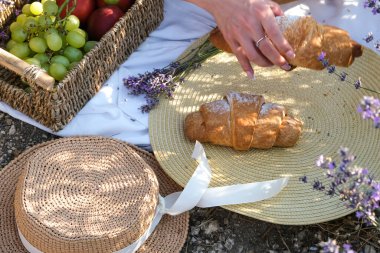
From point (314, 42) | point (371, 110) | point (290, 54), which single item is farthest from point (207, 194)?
point (371, 110)

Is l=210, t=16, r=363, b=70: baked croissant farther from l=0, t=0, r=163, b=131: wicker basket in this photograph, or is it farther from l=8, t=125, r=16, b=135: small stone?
l=8, t=125, r=16, b=135: small stone

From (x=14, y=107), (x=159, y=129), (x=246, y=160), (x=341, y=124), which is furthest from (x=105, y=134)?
(x=341, y=124)

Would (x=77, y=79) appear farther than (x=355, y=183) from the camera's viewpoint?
Yes

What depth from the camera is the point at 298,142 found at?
241 centimetres

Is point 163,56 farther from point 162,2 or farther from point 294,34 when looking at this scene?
point 294,34

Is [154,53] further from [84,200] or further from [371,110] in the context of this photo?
[371,110]

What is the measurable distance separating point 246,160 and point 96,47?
2.48 feet

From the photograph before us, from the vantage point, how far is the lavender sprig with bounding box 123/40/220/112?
254 centimetres

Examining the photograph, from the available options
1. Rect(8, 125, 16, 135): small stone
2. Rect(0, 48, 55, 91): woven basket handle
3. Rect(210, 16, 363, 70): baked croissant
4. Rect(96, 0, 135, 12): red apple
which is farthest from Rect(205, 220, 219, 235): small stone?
→ Rect(96, 0, 135, 12): red apple

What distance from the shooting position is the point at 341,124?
8.11 feet

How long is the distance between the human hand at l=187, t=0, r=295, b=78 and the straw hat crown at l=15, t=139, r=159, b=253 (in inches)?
21.5

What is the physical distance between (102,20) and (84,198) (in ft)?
2.98

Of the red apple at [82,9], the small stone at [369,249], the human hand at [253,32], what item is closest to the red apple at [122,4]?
the red apple at [82,9]

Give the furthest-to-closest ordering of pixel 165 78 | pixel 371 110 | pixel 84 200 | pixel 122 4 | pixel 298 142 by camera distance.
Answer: pixel 122 4, pixel 165 78, pixel 298 142, pixel 84 200, pixel 371 110
